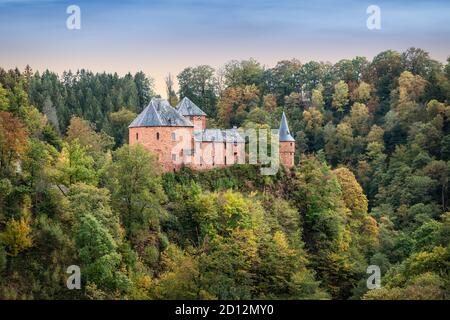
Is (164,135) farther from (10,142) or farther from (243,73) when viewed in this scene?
(243,73)

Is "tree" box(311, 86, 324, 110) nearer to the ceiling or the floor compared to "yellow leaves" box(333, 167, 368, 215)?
nearer to the ceiling

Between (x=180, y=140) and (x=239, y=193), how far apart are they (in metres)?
5.12

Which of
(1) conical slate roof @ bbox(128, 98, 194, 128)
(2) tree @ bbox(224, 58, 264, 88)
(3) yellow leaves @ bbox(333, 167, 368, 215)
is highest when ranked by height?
(2) tree @ bbox(224, 58, 264, 88)

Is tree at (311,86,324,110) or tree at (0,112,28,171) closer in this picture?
tree at (0,112,28,171)

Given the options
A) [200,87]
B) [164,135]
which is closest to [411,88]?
[200,87]

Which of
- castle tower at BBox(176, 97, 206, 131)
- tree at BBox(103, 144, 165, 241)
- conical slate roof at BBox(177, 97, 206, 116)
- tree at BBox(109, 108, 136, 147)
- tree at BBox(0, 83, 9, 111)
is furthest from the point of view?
tree at BBox(109, 108, 136, 147)

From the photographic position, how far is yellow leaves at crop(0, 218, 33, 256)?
137ft

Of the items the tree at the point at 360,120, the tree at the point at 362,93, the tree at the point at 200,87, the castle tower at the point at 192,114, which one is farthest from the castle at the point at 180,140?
the tree at the point at 362,93

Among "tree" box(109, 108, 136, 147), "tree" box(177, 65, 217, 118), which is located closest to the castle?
"tree" box(109, 108, 136, 147)

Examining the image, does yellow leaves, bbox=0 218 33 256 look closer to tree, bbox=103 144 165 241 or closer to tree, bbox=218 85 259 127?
tree, bbox=103 144 165 241

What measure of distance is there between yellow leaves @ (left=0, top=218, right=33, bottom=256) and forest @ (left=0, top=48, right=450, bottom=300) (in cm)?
8

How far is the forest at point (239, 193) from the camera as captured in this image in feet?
142

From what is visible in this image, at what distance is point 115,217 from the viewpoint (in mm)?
A: 46781

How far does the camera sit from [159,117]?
57.1m
